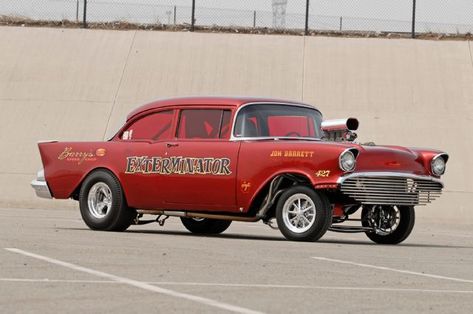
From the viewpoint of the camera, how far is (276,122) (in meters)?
14.6

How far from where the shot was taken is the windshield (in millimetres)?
14391

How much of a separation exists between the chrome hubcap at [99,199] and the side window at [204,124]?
1.19m

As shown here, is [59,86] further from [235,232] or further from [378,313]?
[378,313]

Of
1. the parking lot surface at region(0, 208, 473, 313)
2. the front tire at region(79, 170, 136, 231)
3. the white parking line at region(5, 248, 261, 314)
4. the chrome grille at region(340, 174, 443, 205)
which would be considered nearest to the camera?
the white parking line at region(5, 248, 261, 314)

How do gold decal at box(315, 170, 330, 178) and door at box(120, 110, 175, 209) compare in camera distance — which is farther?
door at box(120, 110, 175, 209)

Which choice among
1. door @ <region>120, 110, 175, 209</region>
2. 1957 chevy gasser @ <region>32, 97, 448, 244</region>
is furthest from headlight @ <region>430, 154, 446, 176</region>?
door @ <region>120, 110, 175, 209</region>

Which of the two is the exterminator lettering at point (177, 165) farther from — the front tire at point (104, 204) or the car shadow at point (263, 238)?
the car shadow at point (263, 238)

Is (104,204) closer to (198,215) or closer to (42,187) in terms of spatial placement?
(42,187)

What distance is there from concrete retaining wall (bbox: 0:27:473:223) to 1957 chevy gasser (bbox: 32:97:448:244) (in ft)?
31.8

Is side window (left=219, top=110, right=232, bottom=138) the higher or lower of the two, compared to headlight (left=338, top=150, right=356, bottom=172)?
higher

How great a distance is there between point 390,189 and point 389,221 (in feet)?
3.23

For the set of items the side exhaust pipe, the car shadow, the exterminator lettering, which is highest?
the exterminator lettering

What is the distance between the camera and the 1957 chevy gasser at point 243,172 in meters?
13.6

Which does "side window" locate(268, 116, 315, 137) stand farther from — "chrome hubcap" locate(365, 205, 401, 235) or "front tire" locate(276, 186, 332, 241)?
"chrome hubcap" locate(365, 205, 401, 235)
